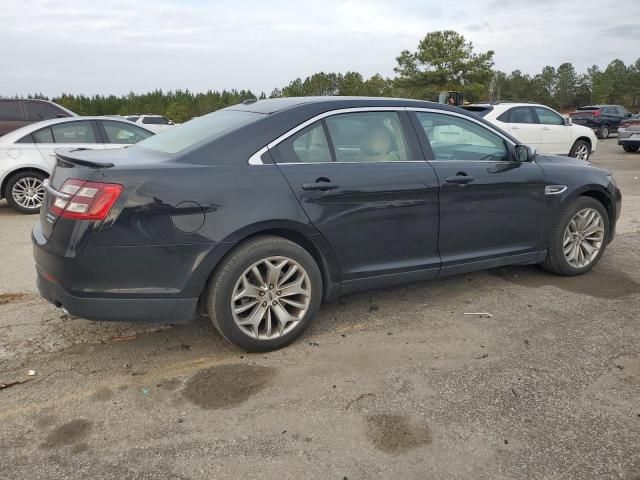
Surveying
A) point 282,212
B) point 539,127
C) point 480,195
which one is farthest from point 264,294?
point 539,127

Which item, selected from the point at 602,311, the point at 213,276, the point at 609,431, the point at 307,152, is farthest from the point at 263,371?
the point at 602,311

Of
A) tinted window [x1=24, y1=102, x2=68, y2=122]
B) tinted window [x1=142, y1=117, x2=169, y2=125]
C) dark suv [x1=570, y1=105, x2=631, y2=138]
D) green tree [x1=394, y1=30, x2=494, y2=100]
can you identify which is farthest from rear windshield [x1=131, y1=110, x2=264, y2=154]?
green tree [x1=394, y1=30, x2=494, y2=100]

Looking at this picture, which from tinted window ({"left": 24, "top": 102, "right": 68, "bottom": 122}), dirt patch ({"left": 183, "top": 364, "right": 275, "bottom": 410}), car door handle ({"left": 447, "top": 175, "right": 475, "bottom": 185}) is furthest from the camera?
tinted window ({"left": 24, "top": 102, "right": 68, "bottom": 122})

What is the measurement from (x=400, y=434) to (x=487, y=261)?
2.13 m

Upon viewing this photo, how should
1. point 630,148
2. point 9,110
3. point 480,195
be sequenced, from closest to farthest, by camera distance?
point 480,195
point 9,110
point 630,148

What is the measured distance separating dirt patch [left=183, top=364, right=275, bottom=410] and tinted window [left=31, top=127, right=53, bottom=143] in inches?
263

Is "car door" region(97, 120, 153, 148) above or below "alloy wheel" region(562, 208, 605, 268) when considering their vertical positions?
above

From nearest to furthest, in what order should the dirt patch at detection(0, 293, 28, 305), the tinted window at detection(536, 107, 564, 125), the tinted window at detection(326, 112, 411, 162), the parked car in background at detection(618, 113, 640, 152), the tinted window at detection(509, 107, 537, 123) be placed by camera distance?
the tinted window at detection(326, 112, 411, 162)
the dirt patch at detection(0, 293, 28, 305)
the tinted window at detection(509, 107, 537, 123)
the tinted window at detection(536, 107, 564, 125)
the parked car in background at detection(618, 113, 640, 152)

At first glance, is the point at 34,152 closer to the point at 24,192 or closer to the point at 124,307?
the point at 24,192

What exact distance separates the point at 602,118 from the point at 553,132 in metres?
16.1

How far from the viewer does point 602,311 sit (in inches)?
169

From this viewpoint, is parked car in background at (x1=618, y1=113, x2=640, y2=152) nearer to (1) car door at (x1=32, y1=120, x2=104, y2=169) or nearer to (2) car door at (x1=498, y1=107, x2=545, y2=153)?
(2) car door at (x1=498, y1=107, x2=545, y2=153)

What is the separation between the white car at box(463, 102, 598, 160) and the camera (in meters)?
12.6

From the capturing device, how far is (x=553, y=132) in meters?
13.5
